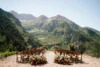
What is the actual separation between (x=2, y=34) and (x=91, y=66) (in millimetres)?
116373

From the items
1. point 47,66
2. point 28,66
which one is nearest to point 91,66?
Result: point 47,66

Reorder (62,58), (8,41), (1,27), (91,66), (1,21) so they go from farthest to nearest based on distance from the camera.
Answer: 1. (1,21)
2. (1,27)
3. (8,41)
4. (62,58)
5. (91,66)

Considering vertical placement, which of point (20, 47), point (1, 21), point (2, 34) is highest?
point (1, 21)

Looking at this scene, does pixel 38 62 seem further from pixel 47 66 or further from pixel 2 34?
pixel 2 34

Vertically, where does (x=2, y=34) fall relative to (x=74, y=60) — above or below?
above

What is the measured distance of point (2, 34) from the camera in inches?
4820

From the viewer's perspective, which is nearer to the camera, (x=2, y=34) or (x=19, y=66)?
(x=19, y=66)

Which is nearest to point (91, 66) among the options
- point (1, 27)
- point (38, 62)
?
point (38, 62)

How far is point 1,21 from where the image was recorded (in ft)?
474

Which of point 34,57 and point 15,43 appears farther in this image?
point 15,43

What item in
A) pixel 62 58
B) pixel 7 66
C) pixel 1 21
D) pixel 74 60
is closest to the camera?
pixel 7 66

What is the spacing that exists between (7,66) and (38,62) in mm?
3926

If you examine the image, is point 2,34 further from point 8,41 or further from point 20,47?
point 20,47

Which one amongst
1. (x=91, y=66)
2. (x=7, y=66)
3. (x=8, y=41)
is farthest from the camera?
(x=8, y=41)
